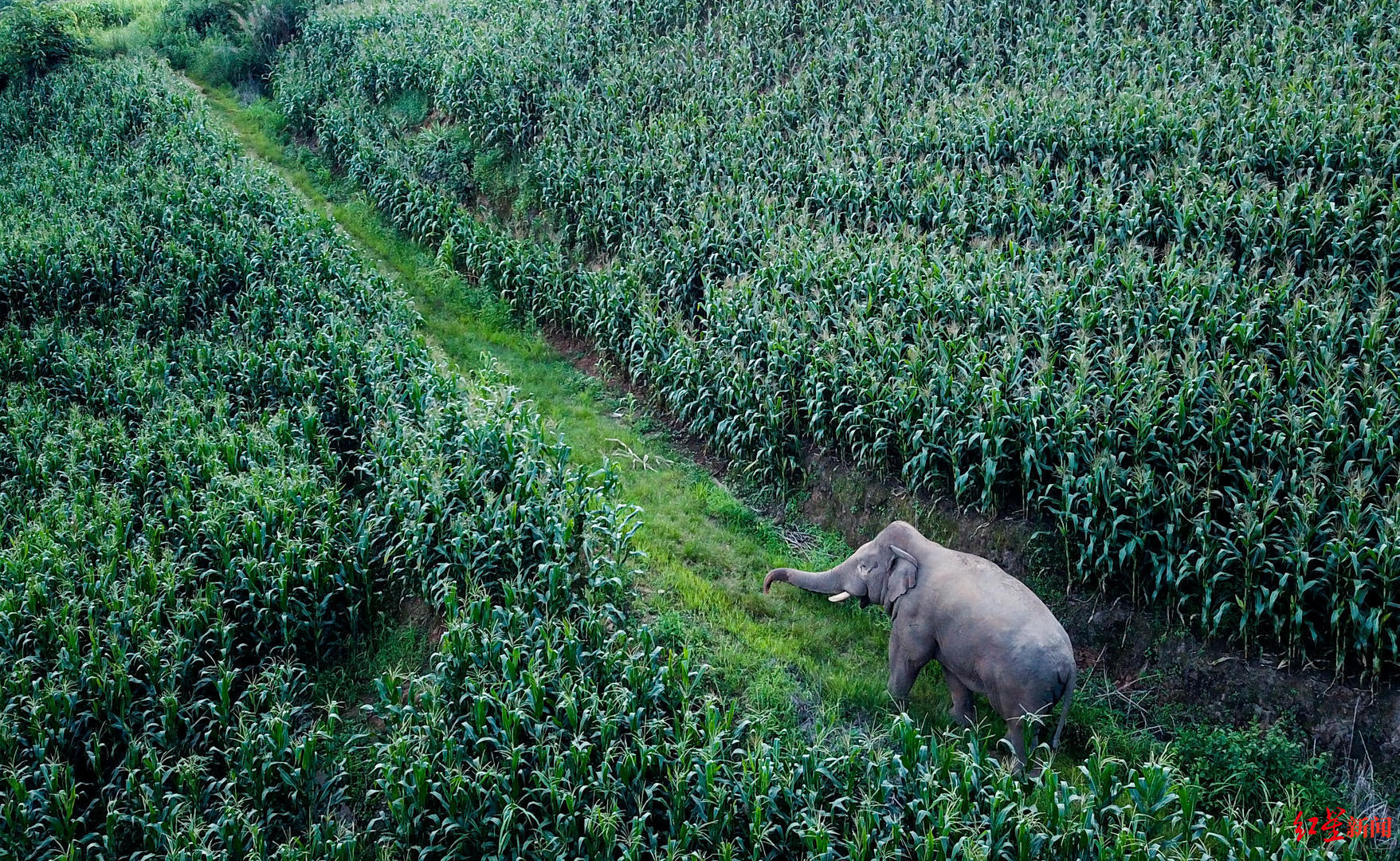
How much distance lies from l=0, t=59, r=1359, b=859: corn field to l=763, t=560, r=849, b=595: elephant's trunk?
1.22m

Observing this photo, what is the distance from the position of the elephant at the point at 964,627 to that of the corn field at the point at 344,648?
0.49m

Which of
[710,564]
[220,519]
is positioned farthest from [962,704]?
[220,519]

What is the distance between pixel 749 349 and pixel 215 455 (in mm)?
6288

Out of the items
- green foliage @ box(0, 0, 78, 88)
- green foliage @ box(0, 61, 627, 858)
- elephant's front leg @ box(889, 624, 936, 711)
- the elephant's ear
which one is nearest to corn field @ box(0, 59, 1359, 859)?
green foliage @ box(0, 61, 627, 858)

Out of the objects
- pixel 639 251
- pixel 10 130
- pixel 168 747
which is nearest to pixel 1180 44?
pixel 639 251

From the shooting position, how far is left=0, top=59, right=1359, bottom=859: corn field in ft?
21.5

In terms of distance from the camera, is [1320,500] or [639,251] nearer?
[1320,500]

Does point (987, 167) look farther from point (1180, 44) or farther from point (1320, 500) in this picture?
point (1320, 500)

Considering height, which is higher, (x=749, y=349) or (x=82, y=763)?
(x=749, y=349)

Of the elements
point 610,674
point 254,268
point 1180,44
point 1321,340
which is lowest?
point 610,674

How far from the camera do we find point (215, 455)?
35.9ft

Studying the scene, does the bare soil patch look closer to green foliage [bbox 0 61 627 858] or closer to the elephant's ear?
the elephant's ear

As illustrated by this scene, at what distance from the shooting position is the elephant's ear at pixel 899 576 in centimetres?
771

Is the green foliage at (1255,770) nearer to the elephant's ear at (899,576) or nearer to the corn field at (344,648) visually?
the corn field at (344,648)
